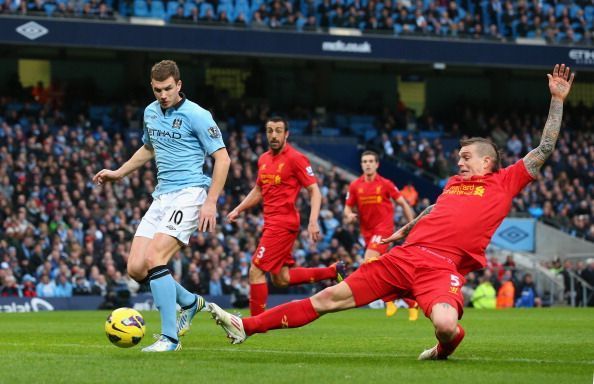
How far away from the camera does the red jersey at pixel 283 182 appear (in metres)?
15.9

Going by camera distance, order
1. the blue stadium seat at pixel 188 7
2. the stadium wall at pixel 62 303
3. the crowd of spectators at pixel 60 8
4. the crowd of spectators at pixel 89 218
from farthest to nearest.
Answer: the blue stadium seat at pixel 188 7 < the crowd of spectators at pixel 60 8 < the crowd of spectators at pixel 89 218 < the stadium wall at pixel 62 303

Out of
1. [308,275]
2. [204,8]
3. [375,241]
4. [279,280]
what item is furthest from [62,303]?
[204,8]

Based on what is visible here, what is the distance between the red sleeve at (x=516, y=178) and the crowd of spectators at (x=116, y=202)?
17.4m

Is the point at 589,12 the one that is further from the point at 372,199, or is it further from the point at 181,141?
the point at 181,141

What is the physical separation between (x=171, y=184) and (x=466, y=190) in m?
2.75

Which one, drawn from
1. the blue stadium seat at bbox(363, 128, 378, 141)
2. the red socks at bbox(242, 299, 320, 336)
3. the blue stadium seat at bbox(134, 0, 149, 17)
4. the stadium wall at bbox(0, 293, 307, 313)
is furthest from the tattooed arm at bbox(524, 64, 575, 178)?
the blue stadium seat at bbox(363, 128, 378, 141)

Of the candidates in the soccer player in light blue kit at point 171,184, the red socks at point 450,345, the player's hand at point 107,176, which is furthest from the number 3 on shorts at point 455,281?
the player's hand at point 107,176

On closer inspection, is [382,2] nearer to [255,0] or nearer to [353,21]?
[353,21]

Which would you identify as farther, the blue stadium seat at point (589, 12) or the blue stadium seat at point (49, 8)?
the blue stadium seat at point (589, 12)

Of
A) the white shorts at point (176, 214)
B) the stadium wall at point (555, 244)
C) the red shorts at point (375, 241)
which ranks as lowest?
the stadium wall at point (555, 244)

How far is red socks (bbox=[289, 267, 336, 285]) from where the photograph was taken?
1653 cm

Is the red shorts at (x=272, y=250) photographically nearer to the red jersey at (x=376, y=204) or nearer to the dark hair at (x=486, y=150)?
the red jersey at (x=376, y=204)

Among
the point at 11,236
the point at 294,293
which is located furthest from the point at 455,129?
the point at 11,236

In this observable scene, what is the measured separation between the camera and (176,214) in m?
11.0
